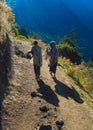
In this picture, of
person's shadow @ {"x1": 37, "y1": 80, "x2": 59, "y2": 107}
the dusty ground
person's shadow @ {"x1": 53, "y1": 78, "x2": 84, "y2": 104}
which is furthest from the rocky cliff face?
person's shadow @ {"x1": 53, "y1": 78, "x2": 84, "y2": 104}

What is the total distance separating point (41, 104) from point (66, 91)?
3.95 m

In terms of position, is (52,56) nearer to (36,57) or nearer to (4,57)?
(36,57)

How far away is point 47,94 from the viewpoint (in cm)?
2066

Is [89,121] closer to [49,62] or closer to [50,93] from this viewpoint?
[50,93]

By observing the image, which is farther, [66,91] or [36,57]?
[66,91]

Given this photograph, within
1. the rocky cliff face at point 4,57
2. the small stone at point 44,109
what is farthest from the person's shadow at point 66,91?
the rocky cliff face at point 4,57

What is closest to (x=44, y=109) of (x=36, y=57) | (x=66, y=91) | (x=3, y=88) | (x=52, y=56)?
(x=3, y=88)

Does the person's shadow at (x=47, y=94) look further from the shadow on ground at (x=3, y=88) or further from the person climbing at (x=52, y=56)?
the person climbing at (x=52, y=56)

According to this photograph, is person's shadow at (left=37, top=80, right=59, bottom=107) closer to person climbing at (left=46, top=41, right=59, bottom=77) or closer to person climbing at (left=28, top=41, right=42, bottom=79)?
person climbing at (left=28, top=41, right=42, bottom=79)

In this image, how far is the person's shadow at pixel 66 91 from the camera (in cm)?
2200

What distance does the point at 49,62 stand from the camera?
24391 millimetres

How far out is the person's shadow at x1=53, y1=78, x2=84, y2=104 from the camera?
72.2 feet

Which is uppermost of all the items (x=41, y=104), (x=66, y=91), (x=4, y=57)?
(x=4, y=57)

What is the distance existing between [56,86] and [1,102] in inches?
226
